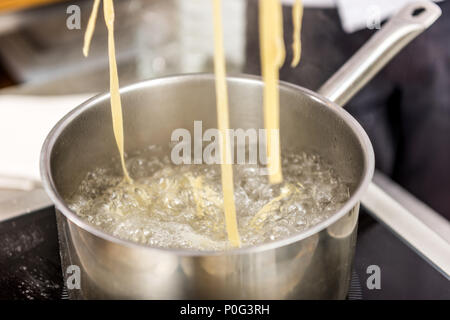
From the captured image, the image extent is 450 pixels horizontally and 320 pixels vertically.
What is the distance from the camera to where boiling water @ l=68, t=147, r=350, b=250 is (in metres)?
0.57

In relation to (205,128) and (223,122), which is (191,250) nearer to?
(223,122)

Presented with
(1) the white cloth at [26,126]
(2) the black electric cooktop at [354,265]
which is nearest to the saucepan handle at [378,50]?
(2) the black electric cooktop at [354,265]

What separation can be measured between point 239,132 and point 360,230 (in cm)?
18

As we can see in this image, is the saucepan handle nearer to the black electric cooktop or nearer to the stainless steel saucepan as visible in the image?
the stainless steel saucepan

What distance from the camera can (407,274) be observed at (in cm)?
63

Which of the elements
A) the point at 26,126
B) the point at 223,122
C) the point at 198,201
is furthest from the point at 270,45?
the point at 26,126

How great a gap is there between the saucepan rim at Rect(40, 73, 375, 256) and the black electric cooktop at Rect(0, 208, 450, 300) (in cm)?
17

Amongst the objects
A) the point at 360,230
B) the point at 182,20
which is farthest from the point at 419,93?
the point at 182,20

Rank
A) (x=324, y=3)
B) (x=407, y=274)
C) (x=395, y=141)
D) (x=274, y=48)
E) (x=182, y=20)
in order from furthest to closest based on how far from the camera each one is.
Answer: (x=182, y=20) → (x=395, y=141) → (x=324, y=3) → (x=407, y=274) → (x=274, y=48)

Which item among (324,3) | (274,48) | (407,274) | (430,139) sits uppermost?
(324,3)

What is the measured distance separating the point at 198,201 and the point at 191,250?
187 millimetres

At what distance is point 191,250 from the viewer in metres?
0.43

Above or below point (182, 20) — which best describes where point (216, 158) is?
below

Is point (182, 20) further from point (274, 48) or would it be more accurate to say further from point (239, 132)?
point (274, 48)
